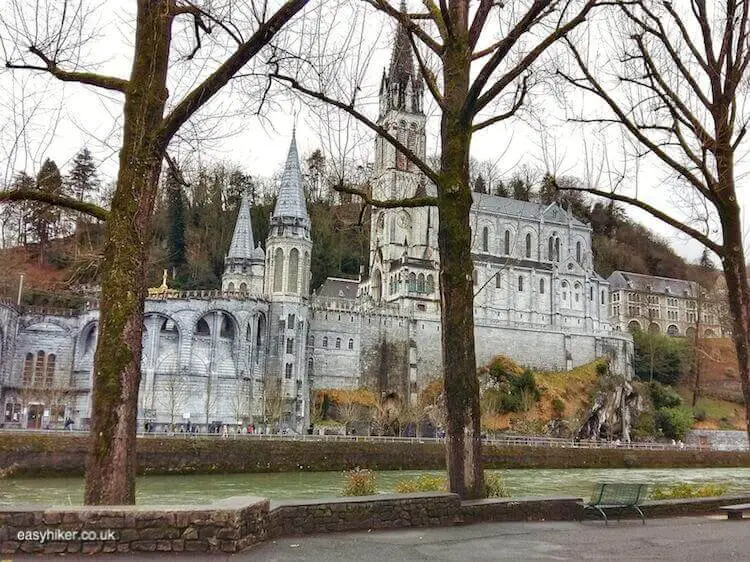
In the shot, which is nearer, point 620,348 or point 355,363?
point 355,363

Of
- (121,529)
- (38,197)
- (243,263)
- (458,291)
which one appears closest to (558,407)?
(243,263)

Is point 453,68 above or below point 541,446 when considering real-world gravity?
above

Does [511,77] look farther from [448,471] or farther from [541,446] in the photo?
[541,446]

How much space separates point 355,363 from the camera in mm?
56000

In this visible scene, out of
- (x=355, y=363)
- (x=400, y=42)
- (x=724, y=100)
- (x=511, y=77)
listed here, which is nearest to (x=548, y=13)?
(x=511, y=77)

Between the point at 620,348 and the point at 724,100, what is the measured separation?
198 ft

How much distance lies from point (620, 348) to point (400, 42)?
63.4 meters

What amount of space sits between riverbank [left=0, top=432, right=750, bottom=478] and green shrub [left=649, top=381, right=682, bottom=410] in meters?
13.7

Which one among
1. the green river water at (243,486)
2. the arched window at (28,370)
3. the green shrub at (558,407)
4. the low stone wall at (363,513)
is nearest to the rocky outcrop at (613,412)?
the green shrub at (558,407)

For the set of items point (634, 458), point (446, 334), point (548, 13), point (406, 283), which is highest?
point (406, 283)

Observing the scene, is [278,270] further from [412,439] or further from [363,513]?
[363,513]

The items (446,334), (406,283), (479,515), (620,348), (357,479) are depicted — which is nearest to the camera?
(479,515)

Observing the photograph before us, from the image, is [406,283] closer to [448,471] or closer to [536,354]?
[536,354]

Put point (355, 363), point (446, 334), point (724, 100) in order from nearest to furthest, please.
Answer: point (446, 334) < point (724, 100) < point (355, 363)
